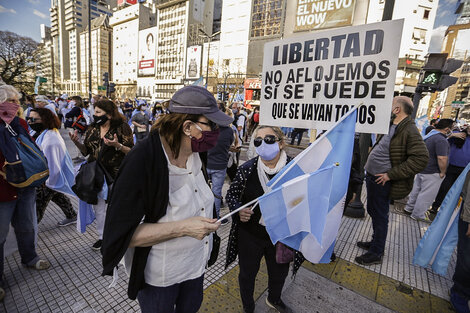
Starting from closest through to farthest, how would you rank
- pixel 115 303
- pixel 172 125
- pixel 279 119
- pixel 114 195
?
pixel 114 195 → pixel 172 125 → pixel 115 303 → pixel 279 119

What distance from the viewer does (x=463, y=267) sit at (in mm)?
2592

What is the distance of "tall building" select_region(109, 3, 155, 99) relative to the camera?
9231 cm

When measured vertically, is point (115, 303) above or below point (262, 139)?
below

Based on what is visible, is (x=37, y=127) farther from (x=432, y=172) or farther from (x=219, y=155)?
(x=432, y=172)

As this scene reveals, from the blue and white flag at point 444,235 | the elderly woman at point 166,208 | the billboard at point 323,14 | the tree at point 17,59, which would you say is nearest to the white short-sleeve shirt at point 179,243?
the elderly woman at point 166,208

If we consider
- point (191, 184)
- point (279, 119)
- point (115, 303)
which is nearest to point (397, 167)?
point (279, 119)

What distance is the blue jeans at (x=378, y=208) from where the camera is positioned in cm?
337

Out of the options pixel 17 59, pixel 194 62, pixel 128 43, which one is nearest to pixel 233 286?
pixel 17 59

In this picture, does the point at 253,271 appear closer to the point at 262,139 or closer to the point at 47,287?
the point at 262,139

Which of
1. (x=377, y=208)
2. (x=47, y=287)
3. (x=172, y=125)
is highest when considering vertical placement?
(x=172, y=125)

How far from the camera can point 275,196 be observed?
5.49 ft

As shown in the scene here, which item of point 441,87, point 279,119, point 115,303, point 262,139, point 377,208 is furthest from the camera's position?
point 441,87

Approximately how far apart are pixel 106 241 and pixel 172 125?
0.75 m

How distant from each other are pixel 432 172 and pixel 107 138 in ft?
20.7
